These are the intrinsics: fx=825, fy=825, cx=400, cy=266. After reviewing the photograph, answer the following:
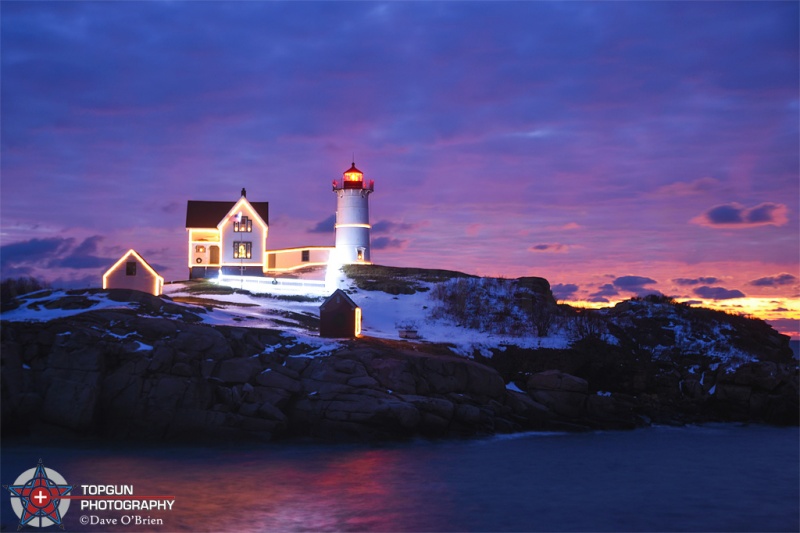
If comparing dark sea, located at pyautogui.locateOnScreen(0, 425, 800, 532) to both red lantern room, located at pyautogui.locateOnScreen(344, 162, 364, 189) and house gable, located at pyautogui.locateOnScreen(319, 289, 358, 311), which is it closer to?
house gable, located at pyautogui.locateOnScreen(319, 289, 358, 311)

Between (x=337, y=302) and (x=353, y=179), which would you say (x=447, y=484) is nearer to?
(x=337, y=302)

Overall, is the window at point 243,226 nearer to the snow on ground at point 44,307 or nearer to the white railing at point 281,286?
the white railing at point 281,286

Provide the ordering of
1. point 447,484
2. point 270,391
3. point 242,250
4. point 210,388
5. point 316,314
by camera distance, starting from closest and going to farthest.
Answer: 1. point 447,484
2. point 210,388
3. point 270,391
4. point 316,314
5. point 242,250

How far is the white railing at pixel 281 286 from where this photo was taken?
57.7 m

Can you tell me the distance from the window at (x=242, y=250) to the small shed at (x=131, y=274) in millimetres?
14268

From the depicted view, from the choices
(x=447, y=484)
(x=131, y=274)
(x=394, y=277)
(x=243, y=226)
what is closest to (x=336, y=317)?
(x=447, y=484)

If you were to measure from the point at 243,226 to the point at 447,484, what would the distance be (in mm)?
40454

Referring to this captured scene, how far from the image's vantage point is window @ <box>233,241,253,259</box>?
6431 cm

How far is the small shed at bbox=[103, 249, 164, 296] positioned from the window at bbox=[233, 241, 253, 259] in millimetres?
14268

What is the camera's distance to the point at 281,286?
58.2 m

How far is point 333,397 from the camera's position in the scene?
33969 mm

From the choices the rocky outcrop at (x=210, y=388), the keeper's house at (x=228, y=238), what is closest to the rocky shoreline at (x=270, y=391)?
the rocky outcrop at (x=210, y=388)

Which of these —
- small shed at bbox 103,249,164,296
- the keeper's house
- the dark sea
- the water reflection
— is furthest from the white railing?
the water reflection

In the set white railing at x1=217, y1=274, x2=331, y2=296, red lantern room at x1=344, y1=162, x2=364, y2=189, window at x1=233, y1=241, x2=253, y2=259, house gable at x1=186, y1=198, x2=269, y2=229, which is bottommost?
white railing at x1=217, y1=274, x2=331, y2=296
